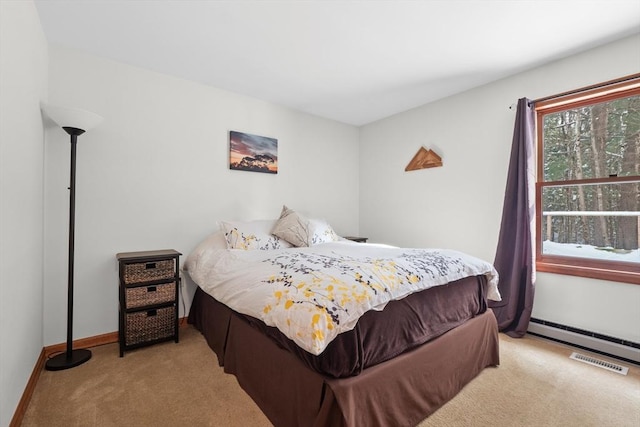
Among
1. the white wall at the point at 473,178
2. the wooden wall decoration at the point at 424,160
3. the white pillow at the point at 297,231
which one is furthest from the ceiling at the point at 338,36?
the white pillow at the point at 297,231

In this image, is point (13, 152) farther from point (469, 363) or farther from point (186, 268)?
point (469, 363)

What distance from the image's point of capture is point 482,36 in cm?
226

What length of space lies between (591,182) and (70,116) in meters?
4.15

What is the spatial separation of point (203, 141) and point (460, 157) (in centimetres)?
283

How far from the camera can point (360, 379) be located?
1.32m

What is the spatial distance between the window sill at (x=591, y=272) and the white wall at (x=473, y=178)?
5 centimetres

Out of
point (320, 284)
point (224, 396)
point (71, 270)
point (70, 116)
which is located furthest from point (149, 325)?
point (320, 284)

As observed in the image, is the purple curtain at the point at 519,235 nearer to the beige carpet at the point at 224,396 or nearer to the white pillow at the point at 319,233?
the beige carpet at the point at 224,396

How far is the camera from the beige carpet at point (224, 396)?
1.60 meters

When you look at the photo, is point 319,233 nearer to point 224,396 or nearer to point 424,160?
point 424,160

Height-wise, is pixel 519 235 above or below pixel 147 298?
above

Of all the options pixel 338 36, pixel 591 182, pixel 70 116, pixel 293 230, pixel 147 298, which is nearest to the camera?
pixel 70 116

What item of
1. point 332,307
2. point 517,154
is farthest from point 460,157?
point 332,307

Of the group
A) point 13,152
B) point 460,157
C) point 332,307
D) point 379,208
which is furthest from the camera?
point 379,208
